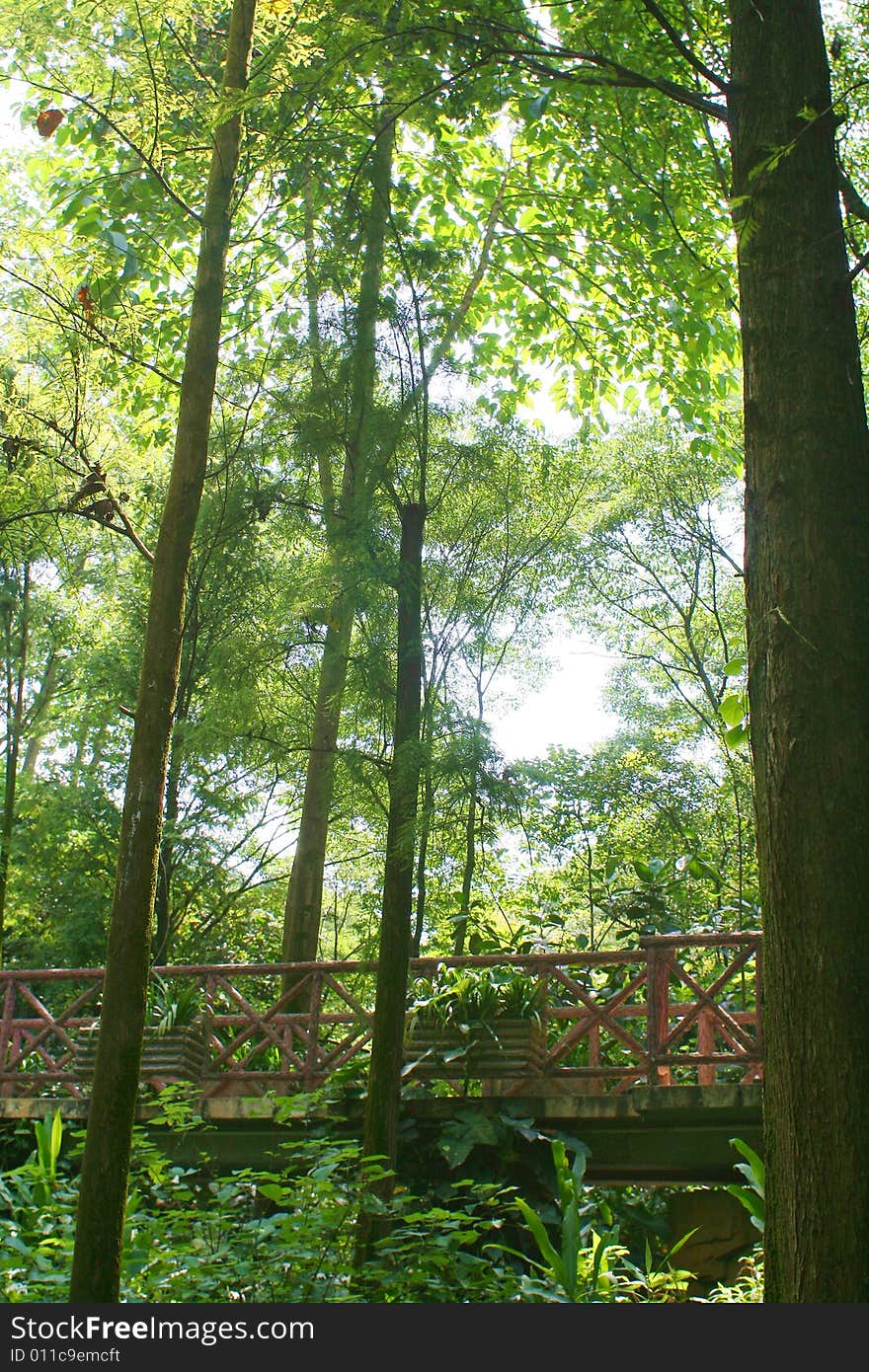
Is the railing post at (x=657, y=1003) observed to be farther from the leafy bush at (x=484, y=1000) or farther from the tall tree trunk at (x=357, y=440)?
the tall tree trunk at (x=357, y=440)

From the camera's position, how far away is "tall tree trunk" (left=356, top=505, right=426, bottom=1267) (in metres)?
5.44

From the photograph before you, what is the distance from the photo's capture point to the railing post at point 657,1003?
7.57m

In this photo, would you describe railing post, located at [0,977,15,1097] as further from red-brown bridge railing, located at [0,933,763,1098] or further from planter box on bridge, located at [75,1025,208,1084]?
planter box on bridge, located at [75,1025,208,1084]

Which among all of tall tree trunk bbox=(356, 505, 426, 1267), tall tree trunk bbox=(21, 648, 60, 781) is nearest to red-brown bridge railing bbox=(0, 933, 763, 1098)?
tall tree trunk bbox=(356, 505, 426, 1267)

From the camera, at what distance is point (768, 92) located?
3.72 metres

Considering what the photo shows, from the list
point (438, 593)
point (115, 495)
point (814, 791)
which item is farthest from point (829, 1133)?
point (438, 593)

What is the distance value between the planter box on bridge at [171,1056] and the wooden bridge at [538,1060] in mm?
14

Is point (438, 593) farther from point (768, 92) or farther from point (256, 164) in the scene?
point (768, 92)

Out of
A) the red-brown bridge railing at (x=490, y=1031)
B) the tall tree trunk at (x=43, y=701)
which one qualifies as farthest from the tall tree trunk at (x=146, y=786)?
the tall tree trunk at (x=43, y=701)

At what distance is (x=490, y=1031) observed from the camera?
25.8 feet

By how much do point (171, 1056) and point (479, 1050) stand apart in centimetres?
233

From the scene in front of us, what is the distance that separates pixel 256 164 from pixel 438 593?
10.6 ft

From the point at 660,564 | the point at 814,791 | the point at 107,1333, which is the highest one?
the point at 660,564

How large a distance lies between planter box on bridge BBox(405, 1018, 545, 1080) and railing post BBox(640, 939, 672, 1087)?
0.74 m
